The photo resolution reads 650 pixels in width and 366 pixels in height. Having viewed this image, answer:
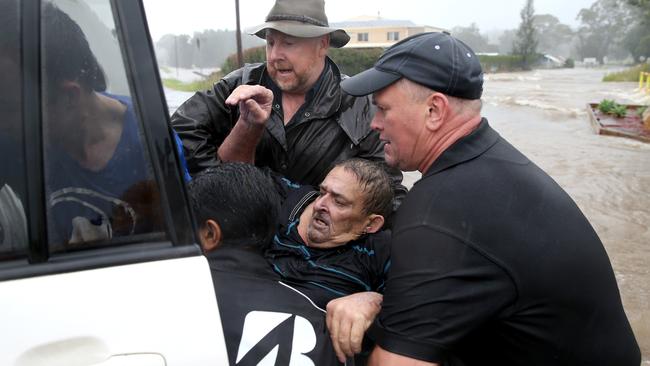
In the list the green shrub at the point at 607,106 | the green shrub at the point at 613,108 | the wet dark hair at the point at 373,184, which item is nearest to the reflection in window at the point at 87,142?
the wet dark hair at the point at 373,184

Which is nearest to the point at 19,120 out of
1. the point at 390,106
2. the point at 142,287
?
the point at 142,287

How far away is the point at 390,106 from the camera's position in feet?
5.54

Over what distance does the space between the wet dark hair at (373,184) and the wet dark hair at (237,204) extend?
504mm

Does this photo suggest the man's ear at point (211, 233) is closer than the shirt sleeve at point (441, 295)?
No

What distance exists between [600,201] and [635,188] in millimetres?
1147

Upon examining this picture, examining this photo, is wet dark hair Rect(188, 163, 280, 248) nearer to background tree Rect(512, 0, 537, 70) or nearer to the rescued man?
the rescued man

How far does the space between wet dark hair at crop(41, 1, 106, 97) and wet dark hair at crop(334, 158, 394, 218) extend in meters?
1.14

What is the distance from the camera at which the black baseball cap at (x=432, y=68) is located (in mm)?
1625

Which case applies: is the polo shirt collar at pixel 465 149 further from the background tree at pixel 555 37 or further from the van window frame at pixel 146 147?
the background tree at pixel 555 37

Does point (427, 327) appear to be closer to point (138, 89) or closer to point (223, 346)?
point (223, 346)

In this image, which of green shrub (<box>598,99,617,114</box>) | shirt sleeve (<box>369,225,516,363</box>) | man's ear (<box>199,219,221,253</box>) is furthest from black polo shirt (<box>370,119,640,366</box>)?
green shrub (<box>598,99,617,114</box>)

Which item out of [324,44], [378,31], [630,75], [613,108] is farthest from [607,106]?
[378,31]

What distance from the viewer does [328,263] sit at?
1.94 metres

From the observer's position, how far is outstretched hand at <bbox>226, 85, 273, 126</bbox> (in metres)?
2.29
